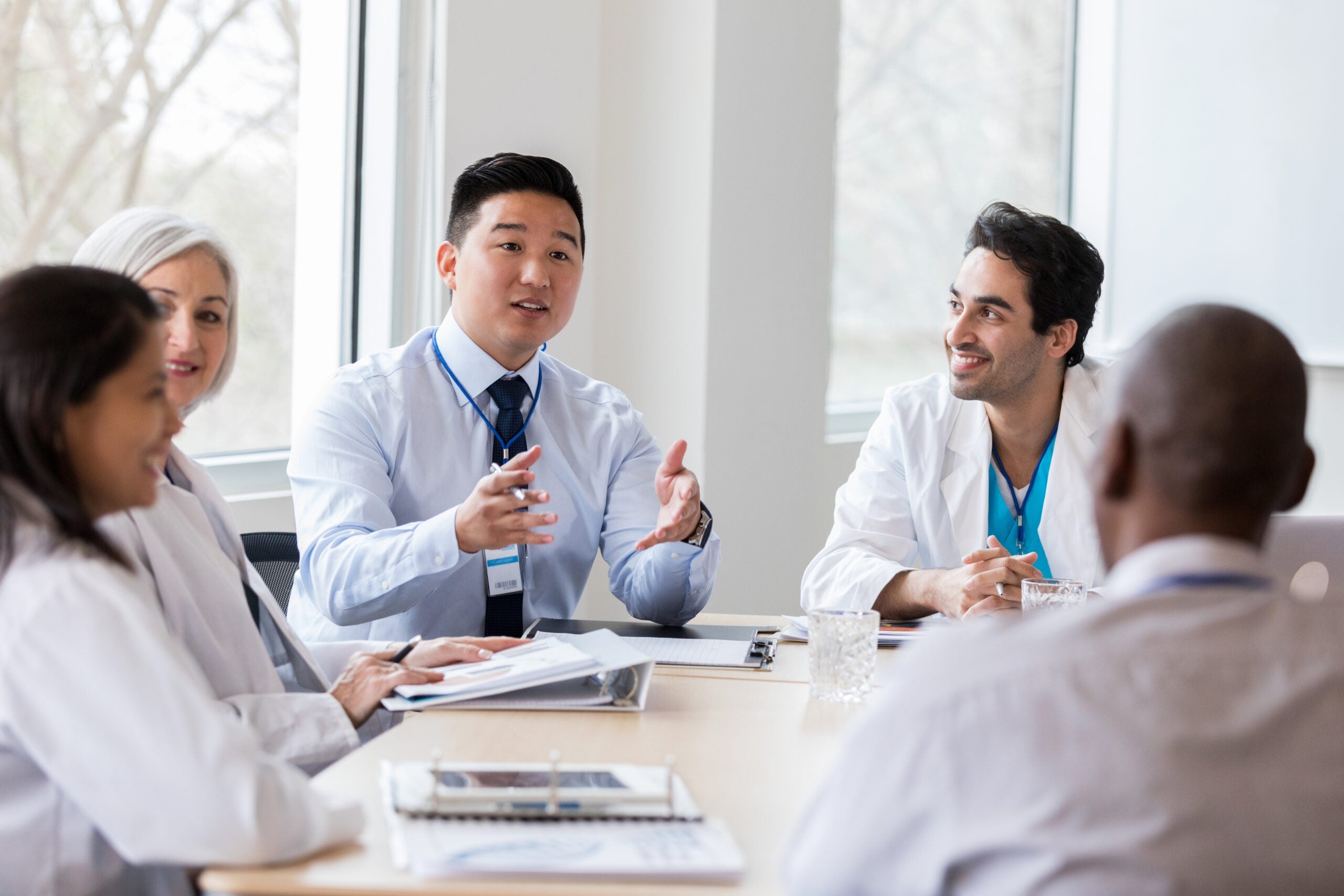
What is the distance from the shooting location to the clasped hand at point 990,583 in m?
2.08

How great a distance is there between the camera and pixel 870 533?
8.45 ft

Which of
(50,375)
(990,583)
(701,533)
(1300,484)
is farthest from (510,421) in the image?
(1300,484)

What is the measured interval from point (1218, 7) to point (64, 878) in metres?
4.88

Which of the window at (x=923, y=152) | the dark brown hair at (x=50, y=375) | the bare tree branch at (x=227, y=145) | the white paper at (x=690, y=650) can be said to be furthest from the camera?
the window at (x=923, y=152)

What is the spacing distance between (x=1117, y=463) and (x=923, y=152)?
4.83 m

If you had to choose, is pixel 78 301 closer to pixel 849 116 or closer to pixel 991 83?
pixel 849 116

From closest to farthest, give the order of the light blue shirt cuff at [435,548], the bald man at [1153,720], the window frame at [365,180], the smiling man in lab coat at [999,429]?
the bald man at [1153,720]
the light blue shirt cuff at [435,548]
the smiling man in lab coat at [999,429]
the window frame at [365,180]

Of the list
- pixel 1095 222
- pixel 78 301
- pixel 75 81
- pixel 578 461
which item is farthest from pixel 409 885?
pixel 1095 222

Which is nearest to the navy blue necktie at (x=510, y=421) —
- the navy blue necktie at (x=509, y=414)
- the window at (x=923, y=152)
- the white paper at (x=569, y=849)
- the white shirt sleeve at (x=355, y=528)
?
the navy blue necktie at (x=509, y=414)

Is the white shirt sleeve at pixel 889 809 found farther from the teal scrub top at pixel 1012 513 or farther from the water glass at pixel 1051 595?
the teal scrub top at pixel 1012 513

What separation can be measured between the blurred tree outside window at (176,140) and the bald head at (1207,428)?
1.79 m

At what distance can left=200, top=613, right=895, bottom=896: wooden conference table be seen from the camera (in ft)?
3.38

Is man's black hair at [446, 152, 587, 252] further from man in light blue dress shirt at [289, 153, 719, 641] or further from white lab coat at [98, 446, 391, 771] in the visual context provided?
white lab coat at [98, 446, 391, 771]

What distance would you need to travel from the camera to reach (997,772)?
87 centimetres
